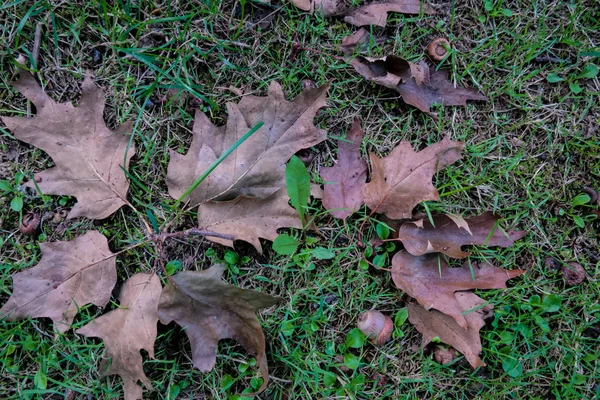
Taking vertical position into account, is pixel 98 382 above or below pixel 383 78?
below

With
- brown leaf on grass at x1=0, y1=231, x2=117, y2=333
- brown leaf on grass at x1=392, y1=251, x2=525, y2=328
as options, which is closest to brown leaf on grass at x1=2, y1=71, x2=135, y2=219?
brown leaf on grass at x1=0, y1=231, x2=117, y2=333

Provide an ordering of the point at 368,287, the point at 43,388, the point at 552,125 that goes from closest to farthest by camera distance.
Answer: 1. the point at 43,388
2. the point at 368,287
3. the point at 552,125

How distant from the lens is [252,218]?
208 centimetres

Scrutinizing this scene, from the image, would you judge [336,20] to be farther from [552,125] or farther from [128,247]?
[128,247]

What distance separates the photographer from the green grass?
2137mm

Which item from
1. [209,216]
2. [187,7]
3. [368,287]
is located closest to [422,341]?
[368,287]

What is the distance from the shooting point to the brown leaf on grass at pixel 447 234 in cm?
213

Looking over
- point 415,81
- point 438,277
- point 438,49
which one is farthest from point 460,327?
point 438,49

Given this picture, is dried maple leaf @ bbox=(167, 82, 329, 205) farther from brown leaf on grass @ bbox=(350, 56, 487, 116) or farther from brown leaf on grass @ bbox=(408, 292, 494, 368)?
brown leaf on grass @ bbox=(408, 292, 494, 368)

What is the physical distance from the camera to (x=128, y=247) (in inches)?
84.4

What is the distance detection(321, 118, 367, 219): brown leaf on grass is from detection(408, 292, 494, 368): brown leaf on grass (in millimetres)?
569

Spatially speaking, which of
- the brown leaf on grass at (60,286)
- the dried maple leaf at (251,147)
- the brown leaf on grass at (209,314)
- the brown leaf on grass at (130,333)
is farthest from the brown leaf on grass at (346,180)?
the brown leaf on grass at (60,286)

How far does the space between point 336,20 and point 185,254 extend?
1.39m

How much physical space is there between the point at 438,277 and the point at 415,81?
970mm
